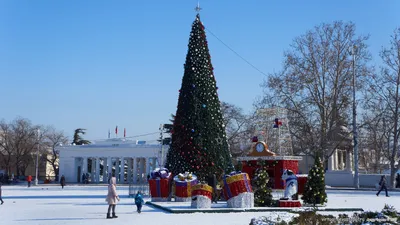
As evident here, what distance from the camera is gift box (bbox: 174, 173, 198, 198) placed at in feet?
80.4

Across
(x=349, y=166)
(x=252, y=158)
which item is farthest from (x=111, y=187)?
(x=349, y=166)

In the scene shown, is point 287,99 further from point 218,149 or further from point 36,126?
point 36,126

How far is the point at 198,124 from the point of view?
26609 millimetres

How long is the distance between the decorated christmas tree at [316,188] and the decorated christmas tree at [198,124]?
4922mm

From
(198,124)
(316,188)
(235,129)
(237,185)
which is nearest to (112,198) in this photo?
(237,185)

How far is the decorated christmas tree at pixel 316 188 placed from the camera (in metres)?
22.6

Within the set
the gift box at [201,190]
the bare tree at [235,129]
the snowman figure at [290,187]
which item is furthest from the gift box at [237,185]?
the bare tree at [235,129]

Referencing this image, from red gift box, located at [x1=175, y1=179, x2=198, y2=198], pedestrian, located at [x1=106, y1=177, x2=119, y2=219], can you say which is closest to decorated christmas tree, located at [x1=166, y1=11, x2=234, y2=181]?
red gift box, located at [x1=175, y1=179, x2=198, y2=198]

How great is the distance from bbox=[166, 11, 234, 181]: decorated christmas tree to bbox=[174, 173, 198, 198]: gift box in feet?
5.11

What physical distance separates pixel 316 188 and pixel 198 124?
22.7 feet

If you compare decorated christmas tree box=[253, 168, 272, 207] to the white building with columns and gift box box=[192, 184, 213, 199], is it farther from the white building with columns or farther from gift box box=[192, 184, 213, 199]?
the white building with columns

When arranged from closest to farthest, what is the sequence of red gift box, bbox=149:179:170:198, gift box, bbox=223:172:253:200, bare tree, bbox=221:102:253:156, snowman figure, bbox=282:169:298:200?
gift box, bbox=223:172:253:200 < snowman figure, bbox=282:169:298:200 < red gift box, bbox=149:179:170:198 < bare tree, bbox=221:102:253:156

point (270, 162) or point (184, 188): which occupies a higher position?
point (270, 162)

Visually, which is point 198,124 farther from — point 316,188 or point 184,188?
point 316,188
